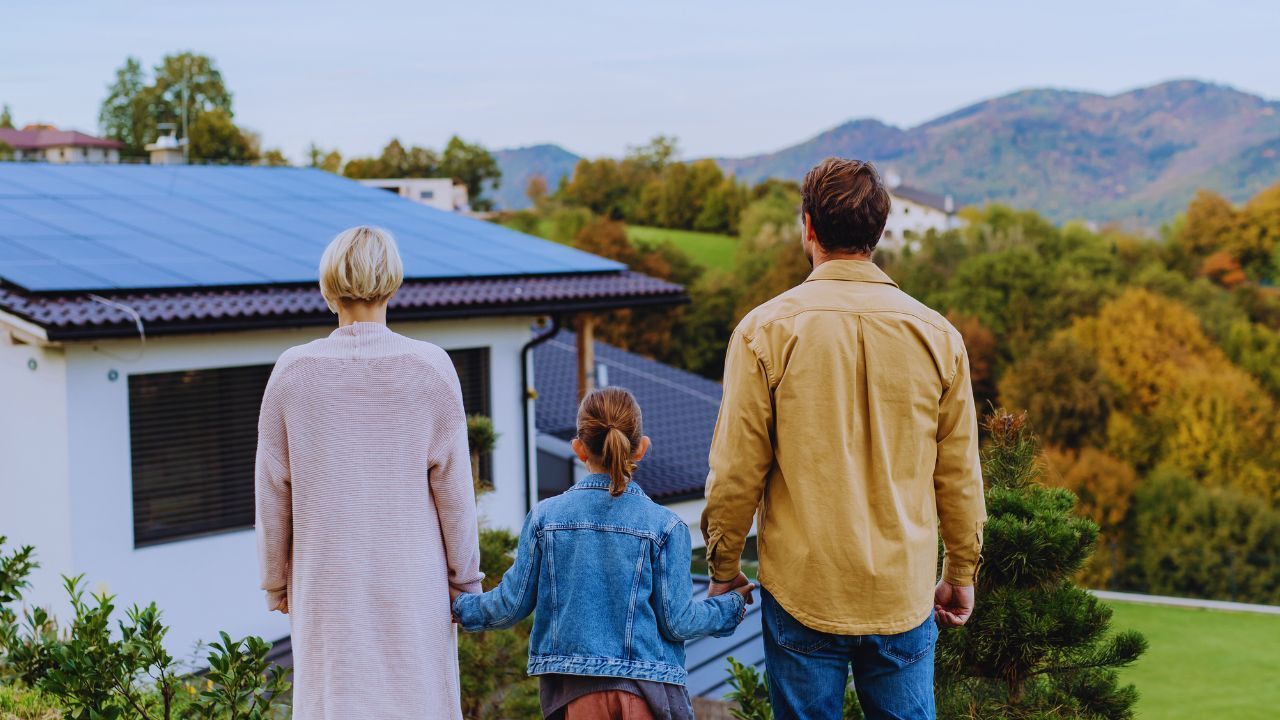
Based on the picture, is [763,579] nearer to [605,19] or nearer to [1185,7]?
[605,19]

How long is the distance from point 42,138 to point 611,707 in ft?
257

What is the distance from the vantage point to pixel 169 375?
9367 millimetres

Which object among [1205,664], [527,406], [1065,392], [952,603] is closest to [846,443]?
[952,603]

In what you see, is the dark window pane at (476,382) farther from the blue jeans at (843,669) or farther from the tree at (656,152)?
the tree at (656,152)

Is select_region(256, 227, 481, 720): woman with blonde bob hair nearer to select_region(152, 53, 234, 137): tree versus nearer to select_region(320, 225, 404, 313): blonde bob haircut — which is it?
select_region(320, 225, 404, 313): blonde bob haircut

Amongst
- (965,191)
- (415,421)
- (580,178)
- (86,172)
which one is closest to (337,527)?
(415,421)

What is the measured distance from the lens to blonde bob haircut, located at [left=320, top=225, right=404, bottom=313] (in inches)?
112

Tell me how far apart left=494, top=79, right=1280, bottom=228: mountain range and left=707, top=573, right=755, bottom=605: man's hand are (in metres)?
72.5

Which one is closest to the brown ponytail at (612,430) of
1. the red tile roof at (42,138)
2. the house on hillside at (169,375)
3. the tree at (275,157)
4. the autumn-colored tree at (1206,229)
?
the house on hillside at (169,375)

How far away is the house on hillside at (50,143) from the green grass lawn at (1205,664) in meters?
53.5

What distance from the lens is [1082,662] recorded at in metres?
3.83

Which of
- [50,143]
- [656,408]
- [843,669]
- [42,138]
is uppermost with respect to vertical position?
[42,138]

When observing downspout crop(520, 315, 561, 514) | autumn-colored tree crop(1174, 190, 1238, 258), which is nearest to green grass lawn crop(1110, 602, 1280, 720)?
downspout crop(520, 315, 561, 514)

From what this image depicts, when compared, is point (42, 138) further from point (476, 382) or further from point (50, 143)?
point (476, 382)
